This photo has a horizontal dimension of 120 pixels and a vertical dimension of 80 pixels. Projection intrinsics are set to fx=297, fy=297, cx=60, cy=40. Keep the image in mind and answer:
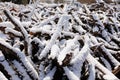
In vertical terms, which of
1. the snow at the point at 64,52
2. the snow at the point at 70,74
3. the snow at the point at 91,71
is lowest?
the snow at the point at 91,71

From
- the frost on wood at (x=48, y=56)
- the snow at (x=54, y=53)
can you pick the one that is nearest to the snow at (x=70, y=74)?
the frost on wood at (x=48, y=56)

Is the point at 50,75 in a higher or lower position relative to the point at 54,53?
lower

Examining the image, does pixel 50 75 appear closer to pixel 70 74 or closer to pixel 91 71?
pixel 70 74

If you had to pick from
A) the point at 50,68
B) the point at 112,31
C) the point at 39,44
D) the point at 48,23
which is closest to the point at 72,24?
the point at 48,23

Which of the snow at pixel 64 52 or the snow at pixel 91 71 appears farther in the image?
the snow at pixel 91 71

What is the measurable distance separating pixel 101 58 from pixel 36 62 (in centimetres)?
63

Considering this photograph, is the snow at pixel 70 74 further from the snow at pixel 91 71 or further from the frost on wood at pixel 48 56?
the snow at pixel 91 71

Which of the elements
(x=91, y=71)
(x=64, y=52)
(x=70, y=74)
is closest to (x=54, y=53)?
(x=64, y=52)

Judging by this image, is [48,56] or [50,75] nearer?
[50,75]

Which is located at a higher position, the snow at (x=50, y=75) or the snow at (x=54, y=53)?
the snow at (x=54, y=53)

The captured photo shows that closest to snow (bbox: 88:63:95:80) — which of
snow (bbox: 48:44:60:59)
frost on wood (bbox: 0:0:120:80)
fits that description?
frost on wood (bbox: 0:0:120:80)

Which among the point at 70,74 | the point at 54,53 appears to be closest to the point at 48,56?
the point at 54,53

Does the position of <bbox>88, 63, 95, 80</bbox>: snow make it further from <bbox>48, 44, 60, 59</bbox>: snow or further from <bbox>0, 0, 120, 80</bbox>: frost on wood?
<bbox>48, 44, 60, 59</bbox>: snow

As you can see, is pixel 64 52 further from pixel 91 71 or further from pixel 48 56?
pixel 91 71
